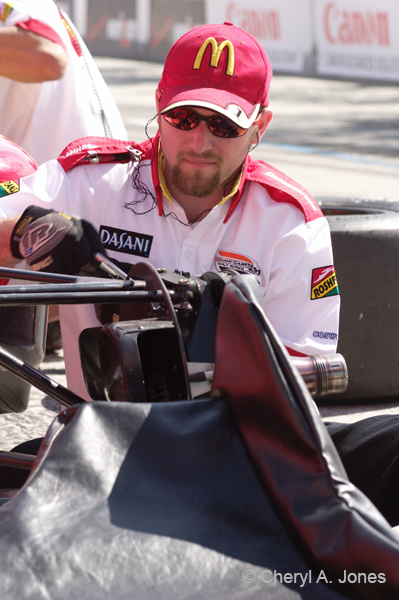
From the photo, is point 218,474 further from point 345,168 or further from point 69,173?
point 345,168

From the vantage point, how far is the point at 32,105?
337cm

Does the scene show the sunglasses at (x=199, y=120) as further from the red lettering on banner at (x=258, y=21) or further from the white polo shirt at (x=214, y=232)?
the red lettering on banner at (x=258, y=21)

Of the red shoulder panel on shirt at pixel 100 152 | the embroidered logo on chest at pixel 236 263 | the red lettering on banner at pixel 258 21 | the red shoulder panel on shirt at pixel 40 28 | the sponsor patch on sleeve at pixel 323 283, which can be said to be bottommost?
the sponsor patch on sleeve at pixel 323 283

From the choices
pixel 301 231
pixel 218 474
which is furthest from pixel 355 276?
pixel 218 474

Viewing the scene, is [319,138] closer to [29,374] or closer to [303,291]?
[303,291]

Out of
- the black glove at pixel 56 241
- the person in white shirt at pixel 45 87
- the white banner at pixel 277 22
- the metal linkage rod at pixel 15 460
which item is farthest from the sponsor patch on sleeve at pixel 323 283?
the white banner at pixel 277 22

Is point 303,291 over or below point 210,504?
below

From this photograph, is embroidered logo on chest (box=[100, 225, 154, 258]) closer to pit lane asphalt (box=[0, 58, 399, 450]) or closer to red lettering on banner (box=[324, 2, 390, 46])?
pit lane asphalt (box=[0, 58, 399, 450])

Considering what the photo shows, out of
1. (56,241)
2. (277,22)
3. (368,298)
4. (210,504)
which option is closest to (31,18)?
(368,298)

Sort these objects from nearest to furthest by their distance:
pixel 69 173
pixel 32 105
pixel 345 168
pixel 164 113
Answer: pixel 164 113 → pixel 69 173 → pixel 32 105 → pixel 345 168

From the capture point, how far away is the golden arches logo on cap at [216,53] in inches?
85.2

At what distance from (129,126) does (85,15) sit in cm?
1089

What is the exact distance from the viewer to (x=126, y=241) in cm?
228

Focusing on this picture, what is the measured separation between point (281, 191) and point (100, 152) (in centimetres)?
53
